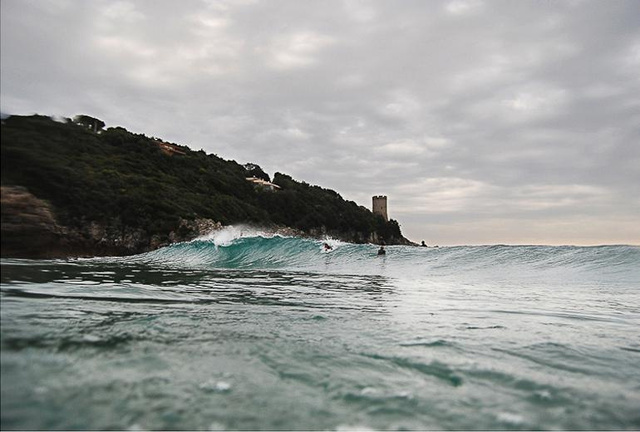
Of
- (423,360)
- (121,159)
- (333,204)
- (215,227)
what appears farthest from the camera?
(333,204)

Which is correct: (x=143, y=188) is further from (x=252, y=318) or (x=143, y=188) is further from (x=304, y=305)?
(x=304, y=305)

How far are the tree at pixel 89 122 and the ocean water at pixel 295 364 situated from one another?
73cm

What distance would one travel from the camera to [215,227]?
2288 centimetres

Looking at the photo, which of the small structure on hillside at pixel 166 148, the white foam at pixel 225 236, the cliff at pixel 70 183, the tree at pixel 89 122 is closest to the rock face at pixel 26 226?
the cliff at pixel 70 183

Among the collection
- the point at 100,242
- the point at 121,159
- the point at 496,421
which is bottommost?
the point at 496,421

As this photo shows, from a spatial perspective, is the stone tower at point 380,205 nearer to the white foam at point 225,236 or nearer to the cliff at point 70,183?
the white foam at point 225,236

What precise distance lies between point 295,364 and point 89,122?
68.9 inches

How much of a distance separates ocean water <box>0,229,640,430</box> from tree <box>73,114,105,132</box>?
0.73 m

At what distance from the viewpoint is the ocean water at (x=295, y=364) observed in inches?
67.1

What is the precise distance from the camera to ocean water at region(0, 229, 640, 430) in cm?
170

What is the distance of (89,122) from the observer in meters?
2.47

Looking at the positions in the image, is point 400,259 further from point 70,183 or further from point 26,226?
point 26,226

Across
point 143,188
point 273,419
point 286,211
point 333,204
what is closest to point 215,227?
point 143,188

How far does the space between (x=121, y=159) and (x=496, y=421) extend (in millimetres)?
2615
